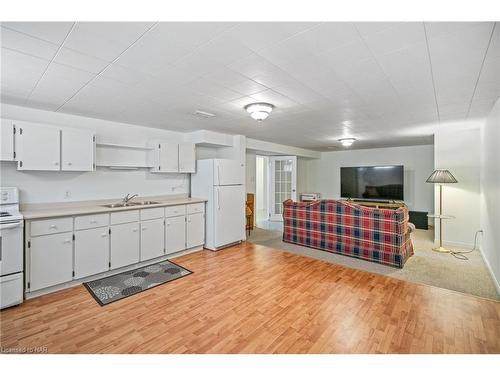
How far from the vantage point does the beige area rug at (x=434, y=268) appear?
114 inches

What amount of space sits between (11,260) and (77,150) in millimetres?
1464

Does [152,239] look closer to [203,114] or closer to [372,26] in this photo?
[203,114]

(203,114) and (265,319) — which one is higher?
(203,114)

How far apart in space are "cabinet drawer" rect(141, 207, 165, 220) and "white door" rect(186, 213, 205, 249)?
551 millimetres

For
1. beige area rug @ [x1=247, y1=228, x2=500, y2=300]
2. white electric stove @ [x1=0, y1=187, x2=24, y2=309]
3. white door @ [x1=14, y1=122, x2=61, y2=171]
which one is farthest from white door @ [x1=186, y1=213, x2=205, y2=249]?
white electric stove @ [x1=0, y1=187, x2=24, y2=309]

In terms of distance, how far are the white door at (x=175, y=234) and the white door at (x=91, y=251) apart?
901 millimetres

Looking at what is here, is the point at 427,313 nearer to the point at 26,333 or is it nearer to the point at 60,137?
A: the point at 26,333

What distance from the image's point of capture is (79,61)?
189 centimetres

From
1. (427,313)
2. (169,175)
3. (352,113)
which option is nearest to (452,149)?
(352,113)

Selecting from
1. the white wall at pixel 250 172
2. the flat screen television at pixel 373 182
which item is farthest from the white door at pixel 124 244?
the flat screen television at pixel 373 182

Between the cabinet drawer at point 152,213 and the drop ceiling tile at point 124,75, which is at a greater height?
the drop ceiling tile at point 124,75

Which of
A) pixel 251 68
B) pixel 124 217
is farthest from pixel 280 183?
pixel 251 68

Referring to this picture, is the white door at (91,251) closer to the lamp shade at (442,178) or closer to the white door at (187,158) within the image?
the white door at (187,158)
